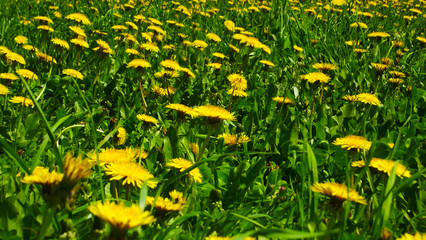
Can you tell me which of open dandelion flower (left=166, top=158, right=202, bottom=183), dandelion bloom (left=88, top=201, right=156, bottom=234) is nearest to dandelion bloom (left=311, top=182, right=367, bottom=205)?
open dandelion flower (left=166, top=158, right=202, bottom=183)

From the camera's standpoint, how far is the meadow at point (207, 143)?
100cm

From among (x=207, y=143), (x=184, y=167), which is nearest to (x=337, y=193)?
(x=184, y=167)

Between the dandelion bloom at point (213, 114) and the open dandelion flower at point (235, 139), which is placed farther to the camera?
the open dandelion flower at point (235, 139)

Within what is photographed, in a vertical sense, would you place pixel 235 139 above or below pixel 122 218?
below

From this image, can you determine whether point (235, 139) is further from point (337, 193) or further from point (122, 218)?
point (122, 218)

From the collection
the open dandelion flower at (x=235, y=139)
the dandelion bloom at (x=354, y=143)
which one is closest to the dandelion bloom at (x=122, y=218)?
the dandelion bloom at (x=354, y=143)

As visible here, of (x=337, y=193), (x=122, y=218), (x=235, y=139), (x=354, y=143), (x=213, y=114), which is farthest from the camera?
(x=235, y=139)

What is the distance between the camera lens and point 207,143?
1576 mm

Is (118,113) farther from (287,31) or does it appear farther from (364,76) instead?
(287,31)

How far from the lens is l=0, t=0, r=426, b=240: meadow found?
100 centimetres

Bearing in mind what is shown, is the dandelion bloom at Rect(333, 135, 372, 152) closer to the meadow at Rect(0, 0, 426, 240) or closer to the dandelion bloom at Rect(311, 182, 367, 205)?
the meadow at Rect(0, 0, 426, 240)

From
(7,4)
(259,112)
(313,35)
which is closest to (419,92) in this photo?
(259,112)

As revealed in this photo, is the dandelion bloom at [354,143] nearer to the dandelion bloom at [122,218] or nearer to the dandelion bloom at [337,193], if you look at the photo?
the dandelion bloom at [337,193]

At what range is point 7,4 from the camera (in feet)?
15.5
